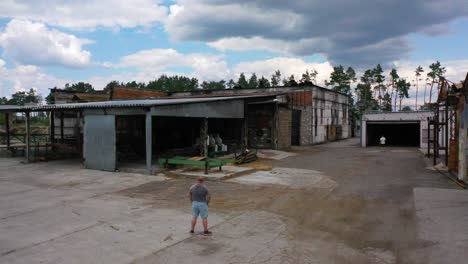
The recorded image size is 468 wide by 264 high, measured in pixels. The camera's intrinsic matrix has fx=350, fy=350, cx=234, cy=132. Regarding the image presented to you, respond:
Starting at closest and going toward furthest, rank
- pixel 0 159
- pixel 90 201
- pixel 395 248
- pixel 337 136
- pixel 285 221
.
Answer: pixel 395 248
pixel 285 221
pixel 90 201
pixel 0 159
pixel 337 136

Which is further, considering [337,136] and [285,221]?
[337,136]

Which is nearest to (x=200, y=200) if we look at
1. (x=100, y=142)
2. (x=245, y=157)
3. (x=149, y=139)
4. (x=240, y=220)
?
(x=240, y=220)

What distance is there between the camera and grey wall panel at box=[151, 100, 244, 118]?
18109mm

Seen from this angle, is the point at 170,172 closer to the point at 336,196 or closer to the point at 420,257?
the point at 336,196

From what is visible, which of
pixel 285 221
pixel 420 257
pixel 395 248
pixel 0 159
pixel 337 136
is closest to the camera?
pixel 420 257

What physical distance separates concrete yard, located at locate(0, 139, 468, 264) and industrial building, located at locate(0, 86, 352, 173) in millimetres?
3067

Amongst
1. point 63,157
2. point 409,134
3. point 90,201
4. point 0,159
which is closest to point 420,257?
point 90,201

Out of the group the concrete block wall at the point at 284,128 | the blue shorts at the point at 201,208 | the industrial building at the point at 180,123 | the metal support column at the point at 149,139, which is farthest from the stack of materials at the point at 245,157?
the blue shorts at the point at 201,208

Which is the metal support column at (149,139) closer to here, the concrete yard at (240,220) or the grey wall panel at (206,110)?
the grey wall panel at (206,110)

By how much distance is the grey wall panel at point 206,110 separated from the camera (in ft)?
59.4

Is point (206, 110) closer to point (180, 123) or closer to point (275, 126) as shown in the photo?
point (180, 123)

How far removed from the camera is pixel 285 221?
9.97 m

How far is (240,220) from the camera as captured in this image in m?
9.98

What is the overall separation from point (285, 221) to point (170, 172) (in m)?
9.29
